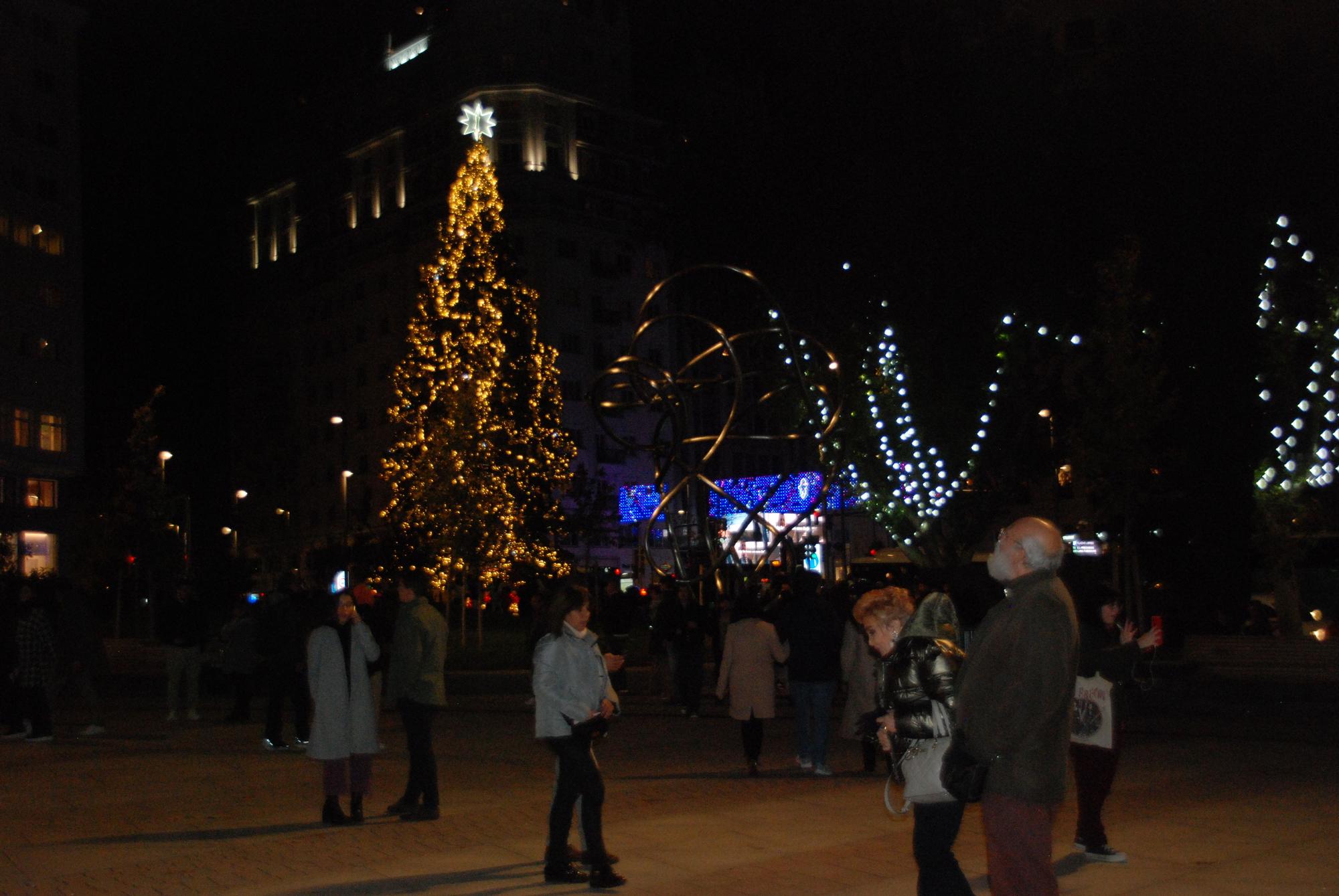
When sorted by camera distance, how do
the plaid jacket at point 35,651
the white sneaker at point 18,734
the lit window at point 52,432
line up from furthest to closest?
the lit window at point 52,432, the white sneaker at point 18,734, the plaid jacket at point 35,651

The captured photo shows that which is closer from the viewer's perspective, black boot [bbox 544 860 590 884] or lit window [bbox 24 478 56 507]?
black boot [bbox 544 860 590 884]

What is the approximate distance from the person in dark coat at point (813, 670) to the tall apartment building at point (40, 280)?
167ft

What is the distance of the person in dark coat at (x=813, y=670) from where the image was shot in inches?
549

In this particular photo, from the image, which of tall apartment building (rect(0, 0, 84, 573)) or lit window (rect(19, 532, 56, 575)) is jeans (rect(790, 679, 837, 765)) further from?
lit window (rect(19, 532, 56, 575))

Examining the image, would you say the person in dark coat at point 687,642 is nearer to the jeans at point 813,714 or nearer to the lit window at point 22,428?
the jeans at point 813,714

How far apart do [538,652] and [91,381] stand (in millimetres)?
61761

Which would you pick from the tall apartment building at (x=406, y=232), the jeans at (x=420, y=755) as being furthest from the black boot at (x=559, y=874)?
the tall apartment building at (x=406, y=232)

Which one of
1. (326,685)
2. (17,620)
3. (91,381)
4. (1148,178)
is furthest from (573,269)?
(326,685)

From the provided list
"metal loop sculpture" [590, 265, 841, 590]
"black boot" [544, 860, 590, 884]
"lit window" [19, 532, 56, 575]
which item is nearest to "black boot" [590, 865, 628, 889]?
"black boot" [544, 860, 590, 884]

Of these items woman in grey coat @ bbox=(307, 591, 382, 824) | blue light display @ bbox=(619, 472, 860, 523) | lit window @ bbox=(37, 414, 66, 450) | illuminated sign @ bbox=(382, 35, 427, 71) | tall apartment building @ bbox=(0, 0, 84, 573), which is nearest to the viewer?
woman in grey coat @ bbox=(307, 591, 382, 824)

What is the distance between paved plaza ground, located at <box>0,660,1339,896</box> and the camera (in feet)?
29.3

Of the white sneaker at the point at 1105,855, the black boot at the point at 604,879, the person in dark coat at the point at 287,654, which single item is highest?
the person in dark coat at the point at 287,654

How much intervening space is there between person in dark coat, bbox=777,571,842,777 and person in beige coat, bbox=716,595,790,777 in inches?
8.7

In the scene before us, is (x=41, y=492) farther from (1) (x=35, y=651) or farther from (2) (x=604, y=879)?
(2) (x=604, y=879)
